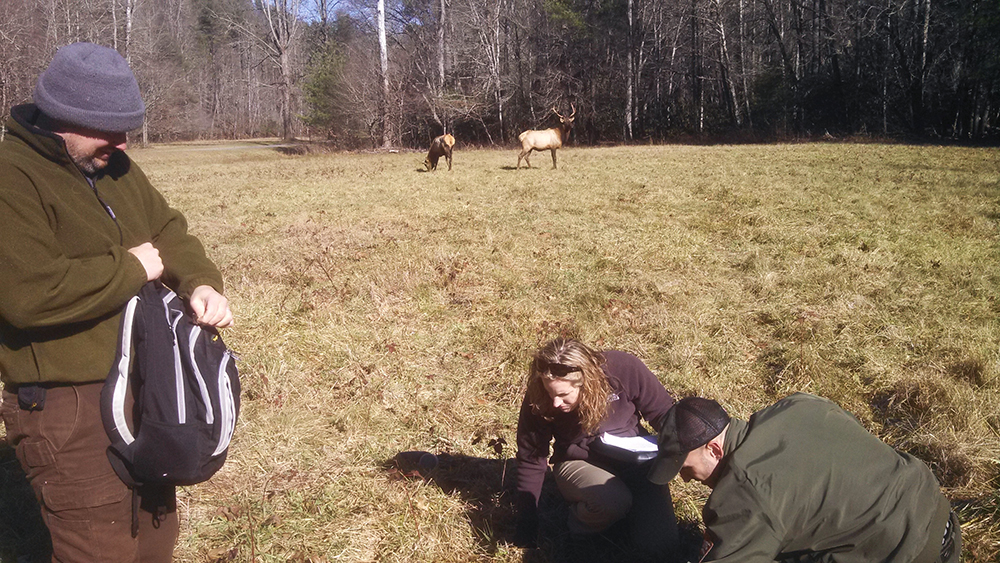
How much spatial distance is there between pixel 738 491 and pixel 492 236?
685cm

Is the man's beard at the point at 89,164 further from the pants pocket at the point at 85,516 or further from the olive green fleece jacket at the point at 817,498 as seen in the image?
the olive green fleece jacket at the point at 817,498

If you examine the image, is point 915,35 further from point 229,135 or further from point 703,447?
point 229,135

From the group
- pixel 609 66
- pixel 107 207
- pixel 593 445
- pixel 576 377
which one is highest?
pixel 609 66

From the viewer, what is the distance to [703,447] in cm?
220

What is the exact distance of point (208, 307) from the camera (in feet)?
6.91

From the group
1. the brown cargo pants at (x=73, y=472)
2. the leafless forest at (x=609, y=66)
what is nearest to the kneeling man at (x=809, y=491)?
the brown cargo pants at (x=73, y=472)

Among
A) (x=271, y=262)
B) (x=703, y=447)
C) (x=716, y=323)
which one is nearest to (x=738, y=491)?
(x=703, y=447)

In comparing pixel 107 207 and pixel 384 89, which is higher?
pixel 384 89

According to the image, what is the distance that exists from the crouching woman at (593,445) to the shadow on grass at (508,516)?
0.08 meters

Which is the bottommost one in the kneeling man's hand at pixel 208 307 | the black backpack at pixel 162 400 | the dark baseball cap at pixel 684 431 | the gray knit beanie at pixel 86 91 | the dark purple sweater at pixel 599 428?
the dark purple sweater at pixel 599 428

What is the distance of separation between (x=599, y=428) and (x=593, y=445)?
11 centimetres

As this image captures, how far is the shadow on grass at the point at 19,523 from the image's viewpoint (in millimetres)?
3180

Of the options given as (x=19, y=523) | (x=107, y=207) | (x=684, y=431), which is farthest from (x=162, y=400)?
(x=19, y=523)

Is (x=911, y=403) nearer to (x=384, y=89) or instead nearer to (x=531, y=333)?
(x=531, y=333)
